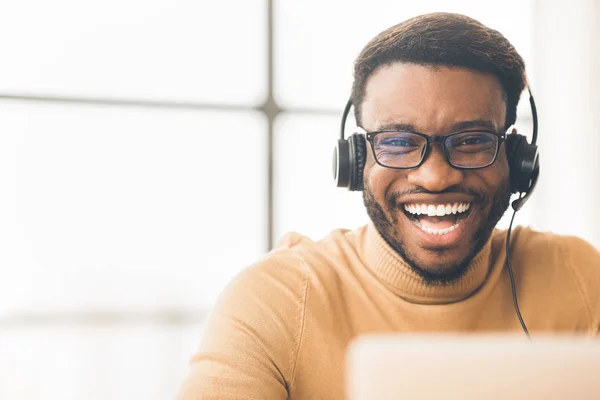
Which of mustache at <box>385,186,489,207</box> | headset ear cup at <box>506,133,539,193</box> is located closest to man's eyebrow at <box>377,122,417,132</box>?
mustache at <box>385,186,489,207</box>

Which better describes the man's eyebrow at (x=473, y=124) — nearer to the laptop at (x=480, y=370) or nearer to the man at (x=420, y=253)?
the man at (x=420, y=253)

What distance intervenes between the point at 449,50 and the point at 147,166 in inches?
46.9

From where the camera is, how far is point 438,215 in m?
1.18

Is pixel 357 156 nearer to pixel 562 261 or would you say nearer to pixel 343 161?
pixel 343 161

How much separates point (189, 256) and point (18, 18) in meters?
0.94

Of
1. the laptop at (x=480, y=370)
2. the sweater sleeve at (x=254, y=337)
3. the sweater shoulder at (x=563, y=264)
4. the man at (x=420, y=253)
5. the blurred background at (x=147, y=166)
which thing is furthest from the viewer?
the blurred background at (x=147, y=166)

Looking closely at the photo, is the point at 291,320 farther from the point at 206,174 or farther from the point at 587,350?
Result: the point at 206,174

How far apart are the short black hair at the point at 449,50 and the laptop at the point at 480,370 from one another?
85cm

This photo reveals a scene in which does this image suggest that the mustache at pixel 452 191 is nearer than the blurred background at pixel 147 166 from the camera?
Yes

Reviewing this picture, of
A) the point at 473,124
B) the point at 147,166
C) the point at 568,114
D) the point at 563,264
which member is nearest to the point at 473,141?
the point at 473,124

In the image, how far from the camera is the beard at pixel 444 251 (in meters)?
1.19

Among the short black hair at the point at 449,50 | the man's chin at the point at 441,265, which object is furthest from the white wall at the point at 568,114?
the man's chin at the point at 441,265

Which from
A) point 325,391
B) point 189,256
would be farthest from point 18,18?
point 325,391

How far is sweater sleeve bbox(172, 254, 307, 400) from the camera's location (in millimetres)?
1004
